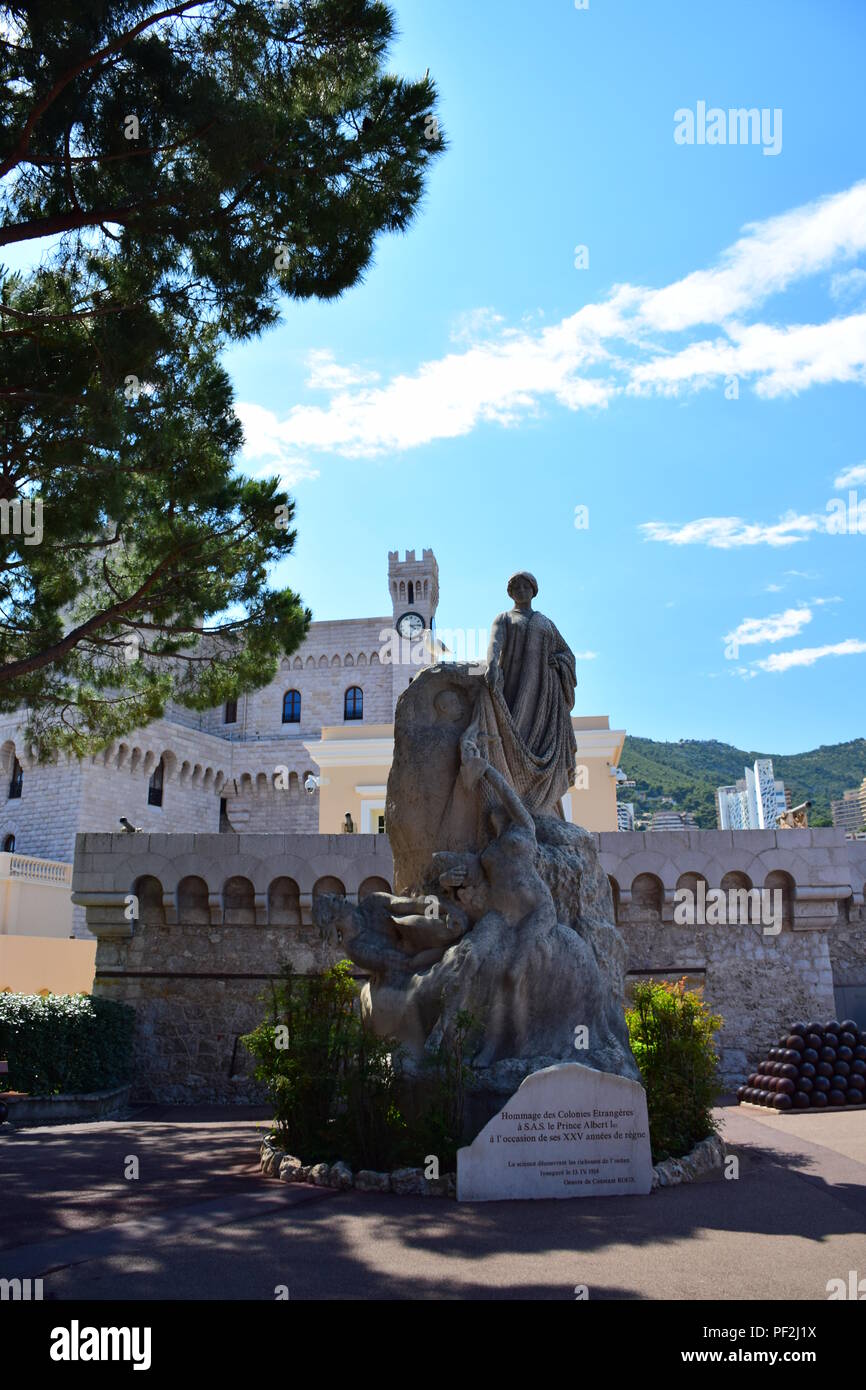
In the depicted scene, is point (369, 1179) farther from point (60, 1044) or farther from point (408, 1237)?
point (60, 1044)

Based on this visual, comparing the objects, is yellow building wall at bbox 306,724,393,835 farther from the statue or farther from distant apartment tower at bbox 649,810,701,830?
distant apartment tower at bbox 649,810,701,830

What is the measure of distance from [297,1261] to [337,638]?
154 ft

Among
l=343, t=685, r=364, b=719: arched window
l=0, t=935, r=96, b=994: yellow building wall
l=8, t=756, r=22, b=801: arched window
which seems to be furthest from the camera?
l=343, t=685, r=364, b=719: arched window

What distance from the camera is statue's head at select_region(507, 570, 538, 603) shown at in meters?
8.75

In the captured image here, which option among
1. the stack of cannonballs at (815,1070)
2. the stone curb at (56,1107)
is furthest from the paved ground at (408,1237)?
the stone curb at (56,1107)

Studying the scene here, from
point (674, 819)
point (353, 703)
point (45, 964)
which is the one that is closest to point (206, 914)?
point (45, 964)

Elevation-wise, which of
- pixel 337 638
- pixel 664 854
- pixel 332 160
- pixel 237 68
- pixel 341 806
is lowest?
pixel 664 854

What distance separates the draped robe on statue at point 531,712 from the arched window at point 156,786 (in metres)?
34.5

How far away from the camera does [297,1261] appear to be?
4.31m

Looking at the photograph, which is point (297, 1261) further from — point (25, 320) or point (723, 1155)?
point (25, 320)

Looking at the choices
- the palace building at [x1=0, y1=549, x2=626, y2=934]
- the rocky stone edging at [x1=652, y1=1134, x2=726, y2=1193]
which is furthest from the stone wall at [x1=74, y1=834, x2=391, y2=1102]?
the palace building at [x1=0, y1=549, x2=626, y2=934]

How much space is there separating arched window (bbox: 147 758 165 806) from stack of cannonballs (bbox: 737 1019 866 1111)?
3330cm

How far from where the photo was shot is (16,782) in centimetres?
3866
